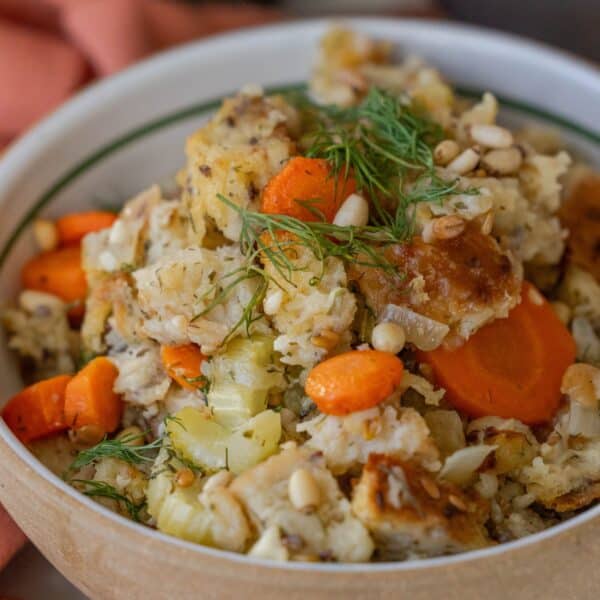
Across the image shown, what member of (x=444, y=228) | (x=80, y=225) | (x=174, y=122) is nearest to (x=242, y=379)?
(x=444, y=228)

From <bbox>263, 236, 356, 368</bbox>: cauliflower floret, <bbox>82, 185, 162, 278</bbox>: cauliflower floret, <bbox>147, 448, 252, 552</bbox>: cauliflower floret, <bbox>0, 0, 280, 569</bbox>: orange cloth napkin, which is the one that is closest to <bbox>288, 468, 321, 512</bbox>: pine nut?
<bbox>147, 448, 252, 552</bbox>: cauliflower floret

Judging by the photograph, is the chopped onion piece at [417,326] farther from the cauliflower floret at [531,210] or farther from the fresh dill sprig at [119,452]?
the fresh dill sprig at [119,452]

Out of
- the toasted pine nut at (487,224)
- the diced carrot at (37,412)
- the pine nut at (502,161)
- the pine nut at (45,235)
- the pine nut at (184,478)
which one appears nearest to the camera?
the pine nut at (184,478)

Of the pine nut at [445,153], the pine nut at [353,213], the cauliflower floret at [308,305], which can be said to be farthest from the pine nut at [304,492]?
the pine nut at [445,153]

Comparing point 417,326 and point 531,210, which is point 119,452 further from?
point 531,210

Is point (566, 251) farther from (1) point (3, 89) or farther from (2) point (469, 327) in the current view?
(1) point (3, 89)

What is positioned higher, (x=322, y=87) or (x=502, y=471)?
(x=322, y=87)

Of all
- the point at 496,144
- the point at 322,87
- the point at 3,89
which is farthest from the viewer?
the point at 3,89

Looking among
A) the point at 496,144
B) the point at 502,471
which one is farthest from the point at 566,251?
the point at 502,471
